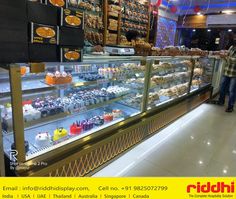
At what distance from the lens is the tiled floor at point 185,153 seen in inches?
92.7

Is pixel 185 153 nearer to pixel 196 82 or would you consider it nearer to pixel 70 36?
pixel 70 36

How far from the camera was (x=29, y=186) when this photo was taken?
1423mm

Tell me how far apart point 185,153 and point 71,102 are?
1.70 meters

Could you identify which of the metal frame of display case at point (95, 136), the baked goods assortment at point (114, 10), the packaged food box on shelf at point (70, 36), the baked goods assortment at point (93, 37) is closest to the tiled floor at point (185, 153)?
the metal frame of display case at point (95, 136)

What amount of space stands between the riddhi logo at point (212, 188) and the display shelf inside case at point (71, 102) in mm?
986

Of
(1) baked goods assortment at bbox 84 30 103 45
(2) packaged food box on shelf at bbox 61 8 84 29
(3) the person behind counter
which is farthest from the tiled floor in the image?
(1) baked goods assortment at bbox 84 30 103 45

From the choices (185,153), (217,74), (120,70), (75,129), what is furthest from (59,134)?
(217,74)

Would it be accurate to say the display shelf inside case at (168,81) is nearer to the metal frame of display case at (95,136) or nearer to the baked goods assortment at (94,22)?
the metal frame of display case at (95,136)

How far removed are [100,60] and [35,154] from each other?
104 cm

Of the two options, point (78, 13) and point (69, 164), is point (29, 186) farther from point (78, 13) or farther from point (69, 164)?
point (78, 13)

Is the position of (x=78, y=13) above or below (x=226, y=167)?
above

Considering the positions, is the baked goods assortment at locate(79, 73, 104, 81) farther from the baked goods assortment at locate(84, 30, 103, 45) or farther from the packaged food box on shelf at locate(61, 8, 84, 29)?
the baked goods assortment at locate(84, 30, 103, 45)

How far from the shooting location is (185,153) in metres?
2.79

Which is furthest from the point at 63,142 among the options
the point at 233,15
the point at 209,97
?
the point at 233,15
